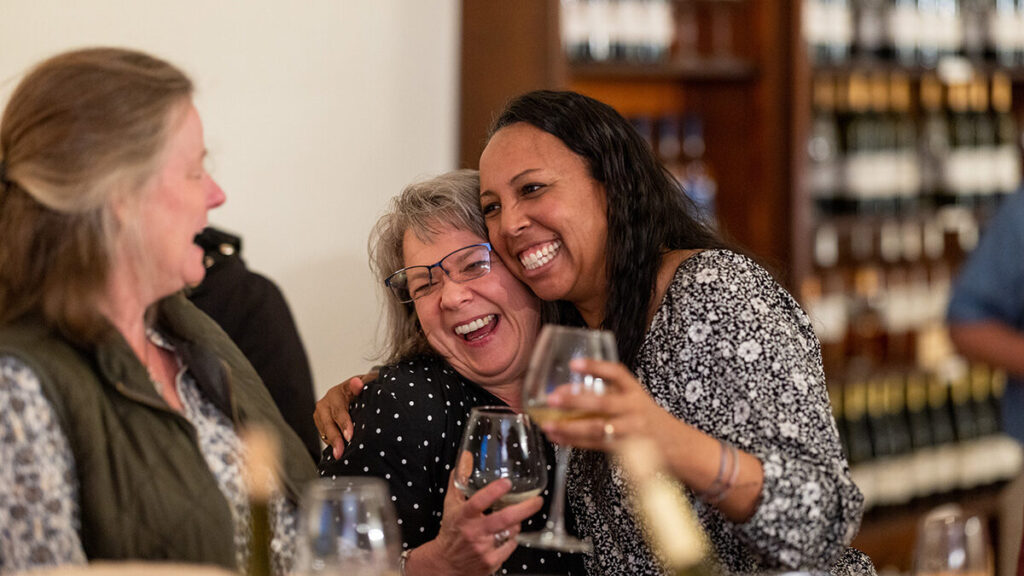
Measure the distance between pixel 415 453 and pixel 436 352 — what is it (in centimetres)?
22

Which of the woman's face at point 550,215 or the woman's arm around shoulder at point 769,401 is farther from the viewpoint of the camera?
the woman's face at point 550,215

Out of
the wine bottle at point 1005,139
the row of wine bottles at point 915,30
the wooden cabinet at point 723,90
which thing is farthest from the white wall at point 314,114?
the wine bottle at point 1005,139

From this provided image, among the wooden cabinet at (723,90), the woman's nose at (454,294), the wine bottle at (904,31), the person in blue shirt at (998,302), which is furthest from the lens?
the wine bottle at (904,31)

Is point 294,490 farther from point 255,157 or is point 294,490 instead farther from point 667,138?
point 667,138

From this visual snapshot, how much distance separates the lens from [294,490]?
1.62 meters

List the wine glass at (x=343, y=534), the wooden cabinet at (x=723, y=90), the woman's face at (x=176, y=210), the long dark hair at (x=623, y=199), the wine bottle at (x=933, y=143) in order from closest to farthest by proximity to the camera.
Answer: the wine glass at (x=343, y=534) < the woman's face at (x=176, y=210) < the long dark hair at (x=623, y=199) < the wooden cabinet at (x=723, y=90) < the wine bottle at (x=933, y=143)

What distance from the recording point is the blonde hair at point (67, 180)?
1316mm

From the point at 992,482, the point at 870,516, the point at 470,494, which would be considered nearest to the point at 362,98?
the point at 470,494

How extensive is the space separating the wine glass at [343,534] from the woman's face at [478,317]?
83 centimetres

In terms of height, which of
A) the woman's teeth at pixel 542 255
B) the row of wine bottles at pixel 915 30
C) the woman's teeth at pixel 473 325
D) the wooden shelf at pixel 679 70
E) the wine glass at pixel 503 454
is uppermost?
the row of wine bottles at pixel 915 30

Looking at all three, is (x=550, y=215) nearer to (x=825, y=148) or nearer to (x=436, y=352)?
Answer: (x=436, y=352)

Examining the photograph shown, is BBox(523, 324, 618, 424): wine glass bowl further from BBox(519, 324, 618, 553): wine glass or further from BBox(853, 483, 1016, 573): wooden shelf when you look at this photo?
BBox(853, 483, 1016, 573): wooden shelf

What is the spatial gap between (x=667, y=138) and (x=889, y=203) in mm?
846

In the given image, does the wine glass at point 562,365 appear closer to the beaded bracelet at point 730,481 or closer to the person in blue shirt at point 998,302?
the beaded bracelet at point 730,481
